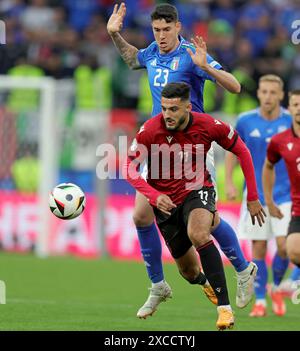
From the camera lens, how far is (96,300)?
1276 centimetres

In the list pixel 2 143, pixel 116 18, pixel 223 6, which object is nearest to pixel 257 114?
pixel 116 18

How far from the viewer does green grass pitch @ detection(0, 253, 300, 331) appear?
10.1m

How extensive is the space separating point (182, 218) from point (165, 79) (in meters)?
1.35

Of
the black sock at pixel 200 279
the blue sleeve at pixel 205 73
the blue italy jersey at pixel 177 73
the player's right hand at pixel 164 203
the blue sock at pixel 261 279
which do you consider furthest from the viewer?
the blue sock at pixel 261 279

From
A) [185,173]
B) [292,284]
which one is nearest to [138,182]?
[185,173]

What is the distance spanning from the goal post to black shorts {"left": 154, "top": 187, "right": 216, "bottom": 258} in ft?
27.6

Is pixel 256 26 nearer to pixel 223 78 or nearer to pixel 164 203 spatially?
pixel 223 78

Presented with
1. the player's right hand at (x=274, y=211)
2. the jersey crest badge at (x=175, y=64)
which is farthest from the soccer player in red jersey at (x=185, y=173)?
the player's right hand at (x=274, y=211)

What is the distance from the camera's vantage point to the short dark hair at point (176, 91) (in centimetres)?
928

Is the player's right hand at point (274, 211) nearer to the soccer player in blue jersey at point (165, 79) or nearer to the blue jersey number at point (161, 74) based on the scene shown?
the soccer player in blue jersey at point (165, 79)

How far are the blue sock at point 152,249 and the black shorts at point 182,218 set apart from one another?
1.65 feet

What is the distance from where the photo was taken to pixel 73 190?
10375 mm

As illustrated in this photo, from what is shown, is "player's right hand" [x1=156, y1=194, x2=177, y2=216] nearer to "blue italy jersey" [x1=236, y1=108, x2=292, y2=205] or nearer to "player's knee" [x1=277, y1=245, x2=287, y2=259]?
"blue italy jersey" [x1=236, y1=108, x2=292, y2=205]

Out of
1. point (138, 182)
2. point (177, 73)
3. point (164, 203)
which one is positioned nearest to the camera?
point (164, 203)
